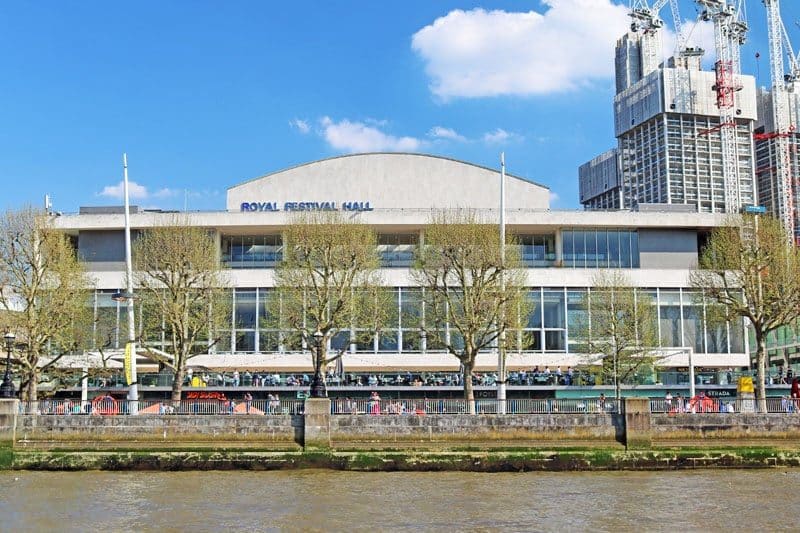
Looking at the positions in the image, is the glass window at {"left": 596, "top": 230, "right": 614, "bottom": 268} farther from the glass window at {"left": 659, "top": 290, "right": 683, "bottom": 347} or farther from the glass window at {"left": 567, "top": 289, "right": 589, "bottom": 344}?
the glass window at {"left": 659, "top": 290, "right": 683, "bottom": 347}

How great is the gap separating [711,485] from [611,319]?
26.9m

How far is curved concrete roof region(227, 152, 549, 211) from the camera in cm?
7869

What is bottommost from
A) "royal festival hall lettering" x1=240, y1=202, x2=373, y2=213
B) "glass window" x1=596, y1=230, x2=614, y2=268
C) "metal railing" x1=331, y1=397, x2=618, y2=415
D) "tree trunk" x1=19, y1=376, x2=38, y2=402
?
"metal railing" x1=331, y1=397, x2=618, y2=415

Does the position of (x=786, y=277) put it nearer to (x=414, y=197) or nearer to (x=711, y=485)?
(x=711, y=485)

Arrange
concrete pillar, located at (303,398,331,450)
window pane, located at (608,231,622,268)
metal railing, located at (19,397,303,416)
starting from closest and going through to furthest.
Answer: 1. concrete pillar, located at (303,398,331,450)
2. metal railing, located at (19,397,303,416)
3. window pane, located at (608,231,622,268)

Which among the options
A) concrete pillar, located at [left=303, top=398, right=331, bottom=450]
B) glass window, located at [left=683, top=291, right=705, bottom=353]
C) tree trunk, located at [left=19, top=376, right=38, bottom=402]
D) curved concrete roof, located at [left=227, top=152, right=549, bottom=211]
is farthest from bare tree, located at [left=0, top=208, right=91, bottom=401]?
glass window, located at [left=683, top=291, right=705, bottom=353]

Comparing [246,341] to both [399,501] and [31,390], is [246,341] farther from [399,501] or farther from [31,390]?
[399,501]

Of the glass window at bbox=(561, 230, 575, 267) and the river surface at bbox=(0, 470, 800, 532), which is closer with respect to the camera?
the river surface at bbox=(0, 470, 800, 532)

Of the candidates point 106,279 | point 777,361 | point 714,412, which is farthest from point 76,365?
point 777,361

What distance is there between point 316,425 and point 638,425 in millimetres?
15578

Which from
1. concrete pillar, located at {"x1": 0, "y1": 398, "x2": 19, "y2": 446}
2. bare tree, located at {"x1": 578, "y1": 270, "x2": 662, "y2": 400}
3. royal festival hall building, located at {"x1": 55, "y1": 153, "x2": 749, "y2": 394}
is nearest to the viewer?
concrete pillar, located at {"x1": 0, "y1": 398, "x2": 19, "y2": 446}

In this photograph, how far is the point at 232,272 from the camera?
242 feet

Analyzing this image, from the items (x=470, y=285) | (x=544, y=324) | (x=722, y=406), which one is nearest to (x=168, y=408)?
(x=470, y=285)

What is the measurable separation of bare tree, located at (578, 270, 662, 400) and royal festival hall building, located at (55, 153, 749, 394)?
3.80 m
